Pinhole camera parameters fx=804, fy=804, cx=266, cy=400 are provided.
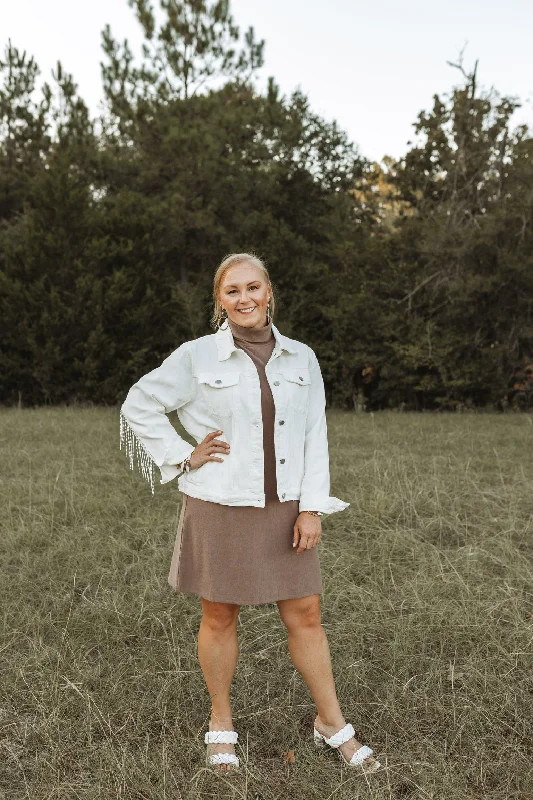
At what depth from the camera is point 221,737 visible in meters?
2.57

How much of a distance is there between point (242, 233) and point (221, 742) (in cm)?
1498

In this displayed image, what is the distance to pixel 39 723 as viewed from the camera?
282 centimetres

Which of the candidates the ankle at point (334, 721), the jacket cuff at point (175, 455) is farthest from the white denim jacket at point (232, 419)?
the ankle at point (334, 721)

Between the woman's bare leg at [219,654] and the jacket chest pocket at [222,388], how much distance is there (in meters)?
0.61

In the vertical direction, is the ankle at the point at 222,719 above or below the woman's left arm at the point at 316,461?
below

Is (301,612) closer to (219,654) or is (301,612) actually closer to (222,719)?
(219,654)

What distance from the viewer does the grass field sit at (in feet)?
8.27

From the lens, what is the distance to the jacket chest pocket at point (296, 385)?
246 cm

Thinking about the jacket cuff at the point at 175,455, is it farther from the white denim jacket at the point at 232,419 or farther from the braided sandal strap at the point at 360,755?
the braided sandal strap at the point at 360,755

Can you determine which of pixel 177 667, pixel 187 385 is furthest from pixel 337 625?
pixel 187 385

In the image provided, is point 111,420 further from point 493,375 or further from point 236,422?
point 236,422

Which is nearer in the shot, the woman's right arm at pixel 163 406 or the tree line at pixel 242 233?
the woman's right arm at pixel 163 406

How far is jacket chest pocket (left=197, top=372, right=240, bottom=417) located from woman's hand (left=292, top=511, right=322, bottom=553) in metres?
0.39

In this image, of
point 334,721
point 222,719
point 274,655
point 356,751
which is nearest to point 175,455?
point 222,719
